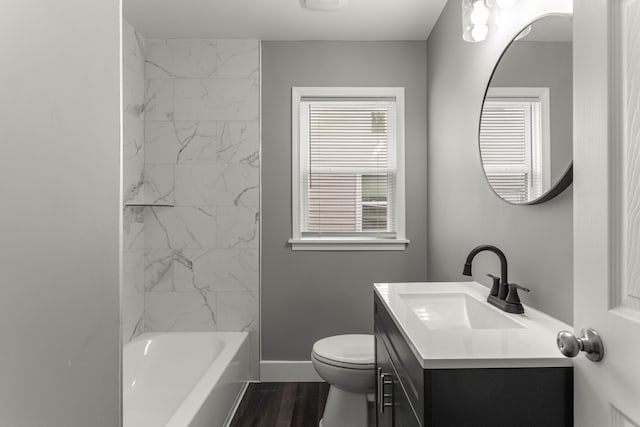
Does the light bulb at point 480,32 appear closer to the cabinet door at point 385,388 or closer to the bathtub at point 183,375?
the cabinet door at point 385,388

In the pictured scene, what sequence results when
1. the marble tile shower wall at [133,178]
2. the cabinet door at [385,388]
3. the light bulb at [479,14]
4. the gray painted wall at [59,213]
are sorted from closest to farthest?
the gray painted wall at [59,213] → the cabinet door at [385,388] → the light bulb at [479,14] → the marble tile shower wall at [133,178]

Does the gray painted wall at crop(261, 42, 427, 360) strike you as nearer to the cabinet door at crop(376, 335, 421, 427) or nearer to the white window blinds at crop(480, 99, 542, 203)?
the cabinet door at crop(376, 335, 421, 427)

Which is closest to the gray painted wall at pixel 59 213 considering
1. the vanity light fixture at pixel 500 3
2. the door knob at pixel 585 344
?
the door knob at pixel 585 344

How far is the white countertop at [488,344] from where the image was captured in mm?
965

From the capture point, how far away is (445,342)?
3.56 feet

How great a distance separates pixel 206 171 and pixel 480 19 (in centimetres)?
203

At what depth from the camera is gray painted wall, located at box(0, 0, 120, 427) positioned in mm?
384

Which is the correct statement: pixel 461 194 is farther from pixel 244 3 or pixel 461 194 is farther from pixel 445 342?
pixel 244 3

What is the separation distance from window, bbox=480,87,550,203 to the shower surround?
5.57 feet

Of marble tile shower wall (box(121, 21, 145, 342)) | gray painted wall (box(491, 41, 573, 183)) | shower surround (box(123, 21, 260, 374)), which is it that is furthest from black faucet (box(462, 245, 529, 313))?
marble tile shower wall (box(121, 21, 145, 342))

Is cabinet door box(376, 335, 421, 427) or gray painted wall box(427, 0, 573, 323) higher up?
gray painted wall box(427, 0, 573, 323)

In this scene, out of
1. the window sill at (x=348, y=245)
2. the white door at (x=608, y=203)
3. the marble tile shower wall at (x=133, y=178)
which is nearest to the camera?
the white door at (x=608, y=203)

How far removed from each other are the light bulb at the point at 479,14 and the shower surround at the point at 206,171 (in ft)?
5.51

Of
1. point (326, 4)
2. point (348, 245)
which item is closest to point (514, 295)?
point (348, 245)
